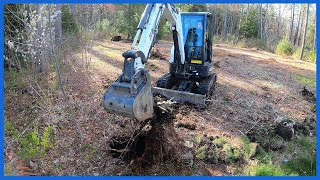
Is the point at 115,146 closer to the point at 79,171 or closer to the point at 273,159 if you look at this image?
the point at 79,171

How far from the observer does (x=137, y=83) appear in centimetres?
517

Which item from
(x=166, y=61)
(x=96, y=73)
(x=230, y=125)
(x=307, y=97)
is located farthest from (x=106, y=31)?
(x=230, y=125)

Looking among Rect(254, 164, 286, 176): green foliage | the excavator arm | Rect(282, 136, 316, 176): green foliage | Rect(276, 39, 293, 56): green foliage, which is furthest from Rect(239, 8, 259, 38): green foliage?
Rect(254, 164, 286, 176): green foliage

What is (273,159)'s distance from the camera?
6.25 metres

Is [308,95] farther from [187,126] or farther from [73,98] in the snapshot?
[73,98]

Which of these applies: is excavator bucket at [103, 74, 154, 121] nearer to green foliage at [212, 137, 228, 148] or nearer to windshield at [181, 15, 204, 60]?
green foliage at [212, 137, 228, 148]

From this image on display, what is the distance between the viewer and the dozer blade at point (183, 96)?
27.1 ft

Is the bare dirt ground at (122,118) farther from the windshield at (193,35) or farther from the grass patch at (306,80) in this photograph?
the windshield at (193,35)

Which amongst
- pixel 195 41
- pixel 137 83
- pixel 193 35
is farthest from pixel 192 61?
pixel 137 83

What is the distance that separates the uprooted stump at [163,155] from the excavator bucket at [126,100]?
1.09m

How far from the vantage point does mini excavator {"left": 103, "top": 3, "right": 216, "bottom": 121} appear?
4965 mm

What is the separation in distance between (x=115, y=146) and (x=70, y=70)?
449 centimetres

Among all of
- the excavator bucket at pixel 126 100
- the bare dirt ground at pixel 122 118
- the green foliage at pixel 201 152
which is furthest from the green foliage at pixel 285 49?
the excavator bucket at pixel 126 100

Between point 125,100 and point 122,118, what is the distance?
2.55m
